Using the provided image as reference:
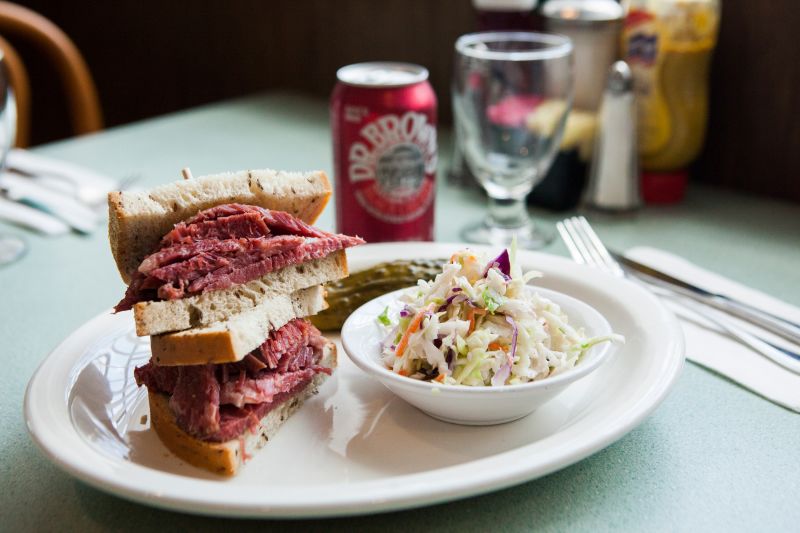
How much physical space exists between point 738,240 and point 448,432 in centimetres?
101

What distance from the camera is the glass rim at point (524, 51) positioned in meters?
1.72

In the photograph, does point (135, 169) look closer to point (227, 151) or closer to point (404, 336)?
point (227, 151)

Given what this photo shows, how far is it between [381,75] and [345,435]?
0.78m

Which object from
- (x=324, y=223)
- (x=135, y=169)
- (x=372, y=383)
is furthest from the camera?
(x=135, y=169)

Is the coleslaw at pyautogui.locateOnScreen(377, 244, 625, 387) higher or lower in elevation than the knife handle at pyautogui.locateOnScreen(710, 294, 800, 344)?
higher

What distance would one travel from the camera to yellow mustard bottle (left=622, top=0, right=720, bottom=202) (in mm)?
1847

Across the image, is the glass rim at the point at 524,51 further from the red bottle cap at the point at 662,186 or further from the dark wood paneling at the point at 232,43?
the dark wood paneling at the point at 232,43

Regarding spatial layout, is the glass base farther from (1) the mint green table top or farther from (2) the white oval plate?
(2) the white oval plate

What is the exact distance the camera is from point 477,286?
111cm

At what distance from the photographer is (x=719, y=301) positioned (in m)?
1.37

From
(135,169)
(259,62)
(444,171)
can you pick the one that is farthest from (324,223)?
(259,62)

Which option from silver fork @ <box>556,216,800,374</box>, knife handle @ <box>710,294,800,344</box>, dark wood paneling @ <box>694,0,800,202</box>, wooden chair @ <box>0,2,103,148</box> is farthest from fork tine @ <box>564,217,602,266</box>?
wooden chair @ <box>0,2,103,148</box>

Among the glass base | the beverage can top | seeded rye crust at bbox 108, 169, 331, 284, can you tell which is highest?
the beverage can top

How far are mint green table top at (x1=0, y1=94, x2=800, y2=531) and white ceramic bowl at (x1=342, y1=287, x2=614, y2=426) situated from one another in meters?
0.10
